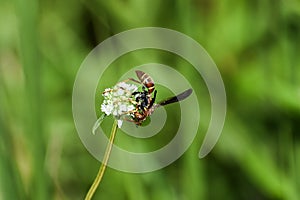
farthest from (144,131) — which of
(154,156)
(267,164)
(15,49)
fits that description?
(15,49)

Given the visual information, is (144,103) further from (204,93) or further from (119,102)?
(204,93)

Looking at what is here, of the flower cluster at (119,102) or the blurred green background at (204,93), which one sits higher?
the blurred green background at (204,93)

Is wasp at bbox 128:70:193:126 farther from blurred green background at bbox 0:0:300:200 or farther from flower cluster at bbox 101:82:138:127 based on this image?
blurred green background at bbox 0:0:300:200

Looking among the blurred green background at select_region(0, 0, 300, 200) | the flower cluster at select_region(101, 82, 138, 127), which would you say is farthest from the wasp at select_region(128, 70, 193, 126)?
the blurred green background at select_region(0, 0, 300, 200)

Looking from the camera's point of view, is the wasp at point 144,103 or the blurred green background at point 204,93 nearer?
the wasp at point 144,103

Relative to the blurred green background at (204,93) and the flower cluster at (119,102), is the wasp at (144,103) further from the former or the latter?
the blurred green background at (204,93)

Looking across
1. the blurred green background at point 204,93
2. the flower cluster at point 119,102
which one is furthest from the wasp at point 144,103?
the blurred green background at point 204,93

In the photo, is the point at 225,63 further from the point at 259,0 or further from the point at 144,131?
the point at 144,131
